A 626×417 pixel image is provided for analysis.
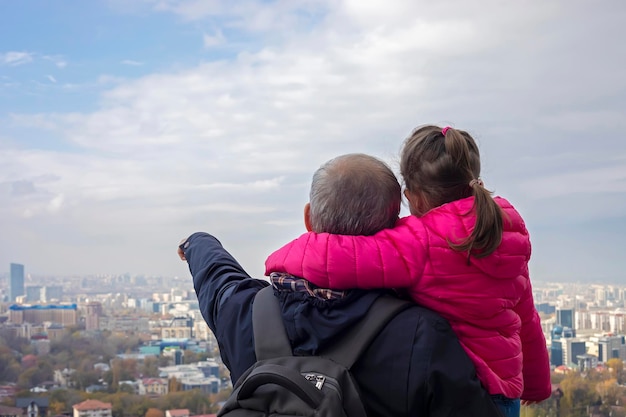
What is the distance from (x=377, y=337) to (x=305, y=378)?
10 cm

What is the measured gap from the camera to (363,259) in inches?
34.7

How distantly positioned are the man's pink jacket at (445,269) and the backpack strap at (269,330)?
50mm

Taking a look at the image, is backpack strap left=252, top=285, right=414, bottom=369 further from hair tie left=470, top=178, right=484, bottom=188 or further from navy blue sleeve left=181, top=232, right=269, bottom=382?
hair tie left=470, top=178, right=484, bottom=188

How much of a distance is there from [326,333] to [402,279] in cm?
12

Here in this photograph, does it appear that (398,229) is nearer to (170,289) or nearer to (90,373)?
(170,289)

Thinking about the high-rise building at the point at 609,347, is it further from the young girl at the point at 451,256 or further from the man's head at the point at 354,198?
the man's head at the point at 354,198

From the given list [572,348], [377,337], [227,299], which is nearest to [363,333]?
[377,337]

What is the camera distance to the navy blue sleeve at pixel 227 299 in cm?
97

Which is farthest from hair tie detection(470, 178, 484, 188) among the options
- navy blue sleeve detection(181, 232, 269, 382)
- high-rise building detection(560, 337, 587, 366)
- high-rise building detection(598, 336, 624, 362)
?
high-rise building detection(598, 336, 624, 362)

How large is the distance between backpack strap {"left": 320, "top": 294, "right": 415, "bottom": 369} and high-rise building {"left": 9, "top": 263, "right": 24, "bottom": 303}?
10886mm

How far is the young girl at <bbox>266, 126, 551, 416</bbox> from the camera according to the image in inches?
35.0

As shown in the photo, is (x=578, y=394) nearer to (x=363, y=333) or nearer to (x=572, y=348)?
(x=572, y=348)

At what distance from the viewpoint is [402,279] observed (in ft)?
2.93

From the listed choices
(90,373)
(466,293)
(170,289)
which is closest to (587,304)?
(170,289)
